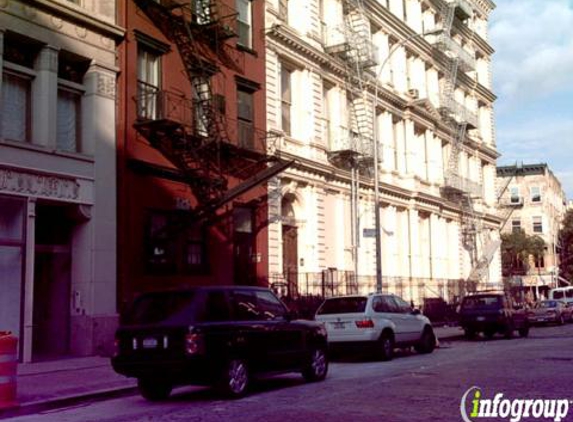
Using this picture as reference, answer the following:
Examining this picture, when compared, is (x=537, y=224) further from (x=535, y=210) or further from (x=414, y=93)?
(x=414, y=93)

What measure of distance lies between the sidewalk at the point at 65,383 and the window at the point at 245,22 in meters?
13.5

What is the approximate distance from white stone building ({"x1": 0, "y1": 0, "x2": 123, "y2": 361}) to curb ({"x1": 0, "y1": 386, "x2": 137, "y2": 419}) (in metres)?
4.80

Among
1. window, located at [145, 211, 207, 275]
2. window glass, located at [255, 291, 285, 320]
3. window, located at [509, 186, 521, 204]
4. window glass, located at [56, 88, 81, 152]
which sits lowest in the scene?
window glass, located at [255, 291, 285, 320]

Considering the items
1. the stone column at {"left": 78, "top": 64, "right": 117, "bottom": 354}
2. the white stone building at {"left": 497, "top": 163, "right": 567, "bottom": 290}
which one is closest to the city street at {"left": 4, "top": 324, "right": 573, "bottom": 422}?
the stone column at {"left": 78, "top": 64, "right": 117, "bottom": 354}

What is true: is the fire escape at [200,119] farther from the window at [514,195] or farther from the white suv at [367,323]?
the window at [514,195]

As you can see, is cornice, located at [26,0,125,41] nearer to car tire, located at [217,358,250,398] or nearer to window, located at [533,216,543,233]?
car tire, located at [217,358,250,398]

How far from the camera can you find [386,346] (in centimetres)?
1875

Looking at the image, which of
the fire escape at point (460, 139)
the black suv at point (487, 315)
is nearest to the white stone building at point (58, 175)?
the black suv at point (487, 315)

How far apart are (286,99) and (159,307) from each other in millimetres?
18528

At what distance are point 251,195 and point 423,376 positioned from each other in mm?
12982

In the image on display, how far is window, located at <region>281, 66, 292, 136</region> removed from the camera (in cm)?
2925

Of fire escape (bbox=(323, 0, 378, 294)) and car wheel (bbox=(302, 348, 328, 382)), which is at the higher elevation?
fire escape (bbox=(323, 0, 378, 294))

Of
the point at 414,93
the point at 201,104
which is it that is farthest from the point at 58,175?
the point at 414,93

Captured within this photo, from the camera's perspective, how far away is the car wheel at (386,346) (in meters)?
18.5
